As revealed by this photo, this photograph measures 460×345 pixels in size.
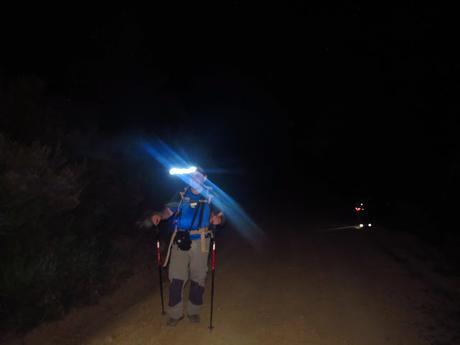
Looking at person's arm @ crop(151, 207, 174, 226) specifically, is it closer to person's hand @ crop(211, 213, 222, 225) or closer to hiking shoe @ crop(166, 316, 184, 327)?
person's hand @ crop(211, 213, 222, 225)

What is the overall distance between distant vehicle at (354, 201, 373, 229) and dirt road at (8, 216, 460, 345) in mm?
5106

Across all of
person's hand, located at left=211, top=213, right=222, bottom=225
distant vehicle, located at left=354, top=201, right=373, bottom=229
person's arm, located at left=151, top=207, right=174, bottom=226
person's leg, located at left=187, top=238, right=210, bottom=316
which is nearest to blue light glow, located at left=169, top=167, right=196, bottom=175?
person's arm, located at left=151, top=207, right=174, bottom=226

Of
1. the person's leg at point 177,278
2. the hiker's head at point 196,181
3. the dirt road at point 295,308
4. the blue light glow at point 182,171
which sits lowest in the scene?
the dirt road at point 295,308

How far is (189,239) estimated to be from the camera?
641 cm

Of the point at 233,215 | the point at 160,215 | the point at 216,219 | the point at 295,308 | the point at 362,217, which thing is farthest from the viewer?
the point at 233,215

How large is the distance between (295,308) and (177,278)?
225 cm

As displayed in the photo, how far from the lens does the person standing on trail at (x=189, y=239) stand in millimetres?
6410

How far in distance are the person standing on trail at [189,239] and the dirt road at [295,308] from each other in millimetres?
518

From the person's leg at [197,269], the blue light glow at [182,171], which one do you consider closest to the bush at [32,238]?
the person's leg at [197,269]

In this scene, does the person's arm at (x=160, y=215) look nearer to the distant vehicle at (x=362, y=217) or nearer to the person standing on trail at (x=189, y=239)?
the person standing on trail at (x=189, y=239)

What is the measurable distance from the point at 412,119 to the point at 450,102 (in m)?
2.45

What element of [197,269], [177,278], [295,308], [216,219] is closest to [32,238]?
[177,278]

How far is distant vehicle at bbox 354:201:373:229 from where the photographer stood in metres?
16.9

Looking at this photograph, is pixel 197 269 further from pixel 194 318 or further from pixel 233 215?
pixel 233 215
